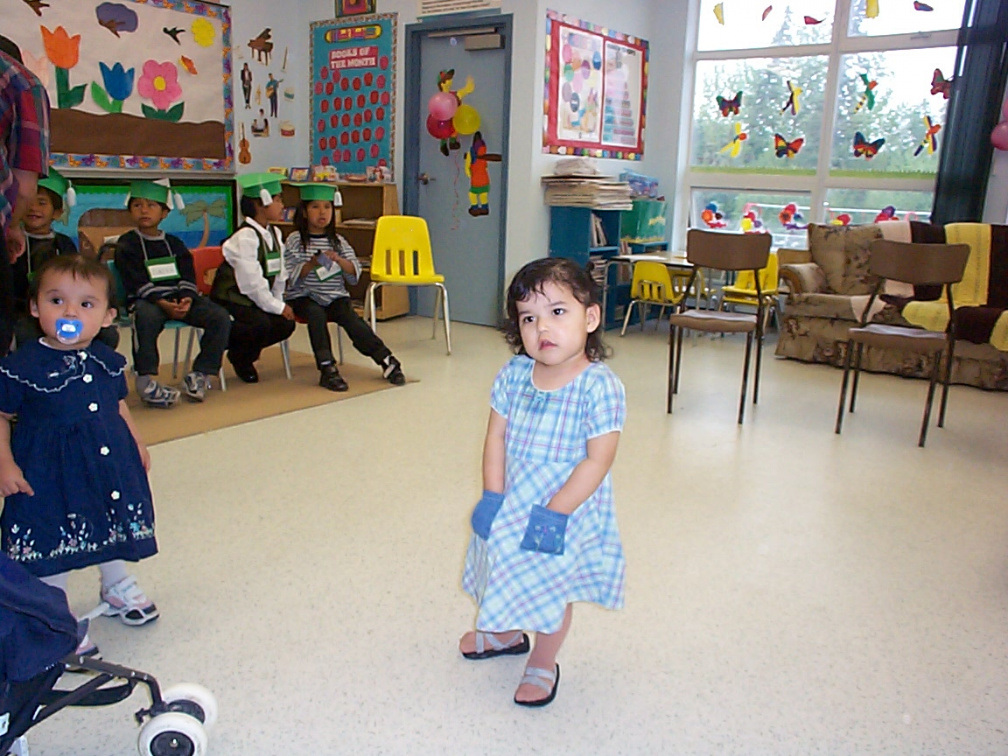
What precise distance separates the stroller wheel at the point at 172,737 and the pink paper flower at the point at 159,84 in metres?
5.14

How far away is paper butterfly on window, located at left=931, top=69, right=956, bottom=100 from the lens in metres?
5.39

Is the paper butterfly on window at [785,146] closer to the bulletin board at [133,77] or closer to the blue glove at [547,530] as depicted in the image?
the bulletin board at [133,77]

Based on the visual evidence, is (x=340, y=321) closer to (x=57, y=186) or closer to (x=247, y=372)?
(x=247, y=372)

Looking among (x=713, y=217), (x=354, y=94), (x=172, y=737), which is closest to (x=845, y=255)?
(x=713, y=217)

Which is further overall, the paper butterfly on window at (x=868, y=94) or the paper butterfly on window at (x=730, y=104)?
the paper butterfly on window at (x=730, y=104)

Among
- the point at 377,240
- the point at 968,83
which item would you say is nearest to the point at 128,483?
the point at 377,240

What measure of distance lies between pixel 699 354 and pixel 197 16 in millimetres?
4092

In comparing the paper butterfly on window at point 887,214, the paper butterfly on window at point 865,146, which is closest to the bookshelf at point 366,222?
the paper butterfly on window at point 865,146

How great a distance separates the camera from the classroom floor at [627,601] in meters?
1.59

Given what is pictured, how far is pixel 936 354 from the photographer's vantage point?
3494 millimetres

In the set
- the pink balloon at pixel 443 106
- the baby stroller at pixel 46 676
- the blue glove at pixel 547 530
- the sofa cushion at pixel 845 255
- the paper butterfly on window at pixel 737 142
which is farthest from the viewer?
the paper butterfly on window at pixel 737 142

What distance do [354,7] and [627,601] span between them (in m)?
5.29

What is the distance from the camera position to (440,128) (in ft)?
18.8

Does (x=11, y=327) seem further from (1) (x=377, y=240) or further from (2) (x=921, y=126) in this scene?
(2) (x=921, y=126)
